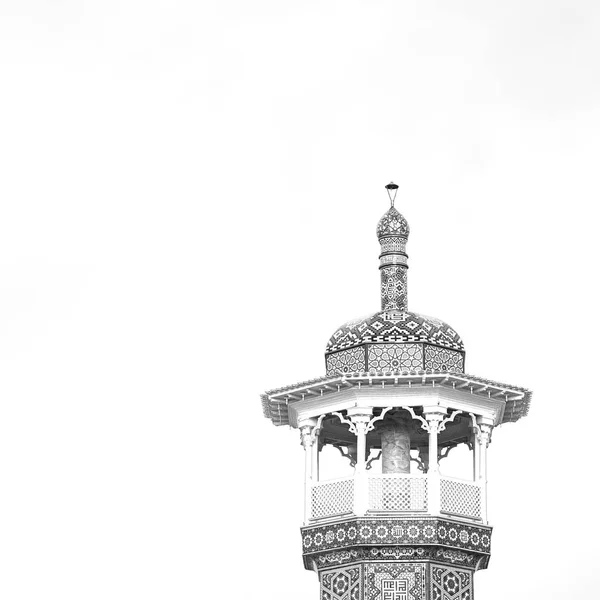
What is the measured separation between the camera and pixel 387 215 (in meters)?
38.4

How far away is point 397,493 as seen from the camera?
3562 centimetres

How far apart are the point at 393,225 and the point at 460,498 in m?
5.74

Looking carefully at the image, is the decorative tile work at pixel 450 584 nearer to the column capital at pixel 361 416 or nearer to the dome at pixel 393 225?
the column capital at pixel 361 416

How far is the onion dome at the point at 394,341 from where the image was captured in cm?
3638

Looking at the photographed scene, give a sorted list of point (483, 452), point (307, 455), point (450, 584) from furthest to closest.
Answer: point (307, 455), point (483, 452), point (450, 584)

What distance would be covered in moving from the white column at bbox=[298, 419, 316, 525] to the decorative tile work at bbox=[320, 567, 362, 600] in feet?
3.82

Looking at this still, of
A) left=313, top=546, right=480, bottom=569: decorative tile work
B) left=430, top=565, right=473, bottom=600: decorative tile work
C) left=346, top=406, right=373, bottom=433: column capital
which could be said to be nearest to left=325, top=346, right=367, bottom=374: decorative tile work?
left=346, top=406, right=373, bottom=433: column capital

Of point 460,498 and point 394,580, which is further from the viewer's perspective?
point 460,498

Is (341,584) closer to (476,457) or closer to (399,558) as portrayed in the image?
(399,558)

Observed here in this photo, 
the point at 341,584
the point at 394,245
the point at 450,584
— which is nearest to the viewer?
the point at 450,584

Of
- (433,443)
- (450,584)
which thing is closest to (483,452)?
(433,443)

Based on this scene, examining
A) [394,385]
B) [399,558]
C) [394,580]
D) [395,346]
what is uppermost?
[395,346]

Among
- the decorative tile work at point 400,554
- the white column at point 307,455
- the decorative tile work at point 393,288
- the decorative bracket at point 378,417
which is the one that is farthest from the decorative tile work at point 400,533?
the decorative tile work at point 393,288

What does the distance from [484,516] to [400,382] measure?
297cm
